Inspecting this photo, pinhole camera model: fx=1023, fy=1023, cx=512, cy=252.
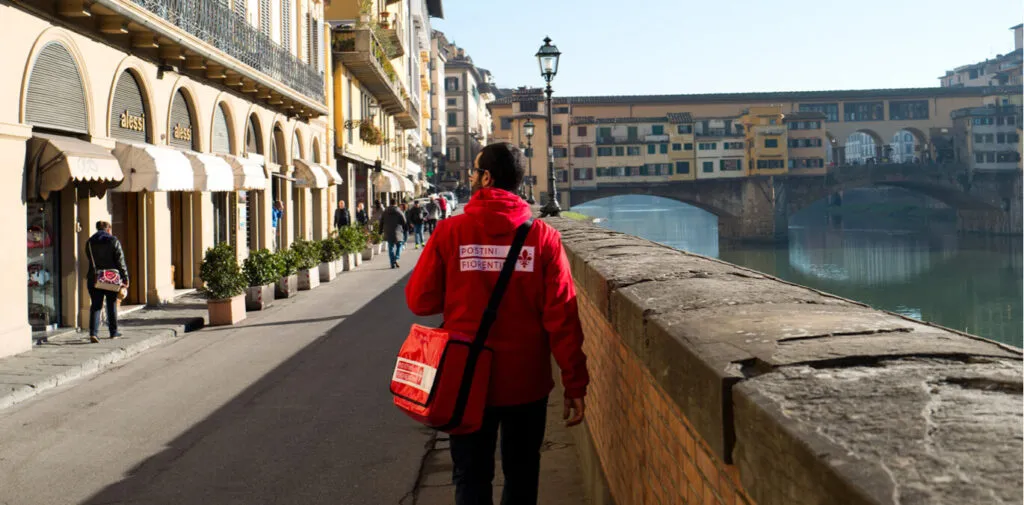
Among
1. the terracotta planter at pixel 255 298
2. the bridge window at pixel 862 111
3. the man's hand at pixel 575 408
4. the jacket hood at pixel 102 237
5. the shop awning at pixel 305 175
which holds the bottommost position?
the terracotta planter at pixel 255 298

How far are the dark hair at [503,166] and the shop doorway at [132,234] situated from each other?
14.7 metres

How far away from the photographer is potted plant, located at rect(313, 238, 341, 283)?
883 inches

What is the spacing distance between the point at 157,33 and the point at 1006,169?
93.0 meters

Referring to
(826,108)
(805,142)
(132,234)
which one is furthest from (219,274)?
(826,108)

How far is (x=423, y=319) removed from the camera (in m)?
15.0

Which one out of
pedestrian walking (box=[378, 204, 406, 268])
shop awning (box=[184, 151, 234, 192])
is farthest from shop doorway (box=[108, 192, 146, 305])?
pedestrian walking (box=[378, 204, 406, 268])

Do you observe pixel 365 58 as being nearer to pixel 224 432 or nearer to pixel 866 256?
pixel 224 432

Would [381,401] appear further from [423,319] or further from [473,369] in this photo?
[423,319]

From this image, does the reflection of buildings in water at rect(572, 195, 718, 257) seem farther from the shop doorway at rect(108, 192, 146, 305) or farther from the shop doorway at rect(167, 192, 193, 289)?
the shop doorway at rect(108, 192, 146, 305)

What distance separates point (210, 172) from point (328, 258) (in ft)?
16.7

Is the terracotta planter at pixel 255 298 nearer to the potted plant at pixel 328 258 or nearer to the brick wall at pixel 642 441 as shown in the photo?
the potted plant at pixel 328 258

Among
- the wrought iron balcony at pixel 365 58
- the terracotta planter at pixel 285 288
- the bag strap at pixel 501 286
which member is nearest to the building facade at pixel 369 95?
the wrought iron balcony at pixel 365 58

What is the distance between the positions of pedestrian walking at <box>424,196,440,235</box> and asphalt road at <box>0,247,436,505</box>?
3182 cm

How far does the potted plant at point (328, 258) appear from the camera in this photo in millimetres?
22422
